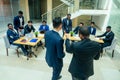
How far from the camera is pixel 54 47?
116 inches

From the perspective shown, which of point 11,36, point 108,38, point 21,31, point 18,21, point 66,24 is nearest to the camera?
point 11,36

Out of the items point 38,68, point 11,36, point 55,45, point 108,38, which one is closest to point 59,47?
point 55,45

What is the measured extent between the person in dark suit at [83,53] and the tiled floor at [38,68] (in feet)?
5.27

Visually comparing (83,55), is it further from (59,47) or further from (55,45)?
(55,45)

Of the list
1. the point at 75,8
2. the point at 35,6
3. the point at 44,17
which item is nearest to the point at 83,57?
the point at 75,8

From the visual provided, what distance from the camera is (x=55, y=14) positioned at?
31.2 ft

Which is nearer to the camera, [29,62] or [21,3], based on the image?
[29,62]

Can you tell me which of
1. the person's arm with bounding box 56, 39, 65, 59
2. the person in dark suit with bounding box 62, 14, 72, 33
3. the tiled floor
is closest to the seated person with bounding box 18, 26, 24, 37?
the tiled floor

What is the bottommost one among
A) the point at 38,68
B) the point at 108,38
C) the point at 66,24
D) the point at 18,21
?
the point at 38,68

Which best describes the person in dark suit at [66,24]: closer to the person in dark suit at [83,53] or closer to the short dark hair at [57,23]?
the short dark hair at [57,23]

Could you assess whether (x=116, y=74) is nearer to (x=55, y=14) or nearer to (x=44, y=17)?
(x=55, y=14)

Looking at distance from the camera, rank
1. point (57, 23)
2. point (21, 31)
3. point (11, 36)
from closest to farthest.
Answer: point (57, 23), point (11, 36), point (21, 31)

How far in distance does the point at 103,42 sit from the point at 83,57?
322cm

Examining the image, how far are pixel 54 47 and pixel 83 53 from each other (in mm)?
786
